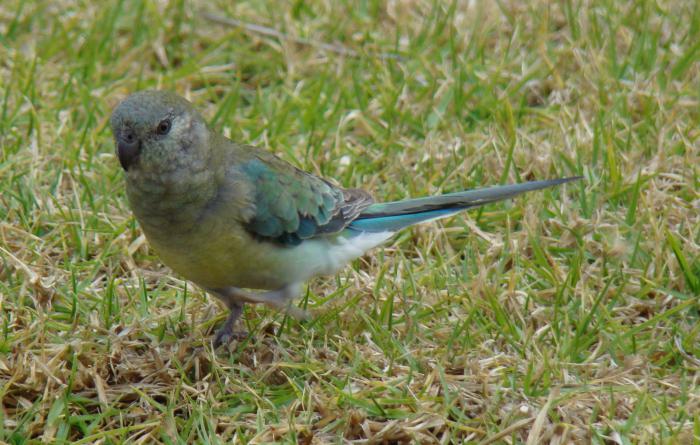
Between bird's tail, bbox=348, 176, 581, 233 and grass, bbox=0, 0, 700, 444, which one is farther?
bird's tail, bbox=348, 176, 581, 233

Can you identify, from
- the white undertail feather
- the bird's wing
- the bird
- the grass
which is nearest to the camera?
the grass

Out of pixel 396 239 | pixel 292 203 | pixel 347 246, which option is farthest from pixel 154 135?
pixel 396 239

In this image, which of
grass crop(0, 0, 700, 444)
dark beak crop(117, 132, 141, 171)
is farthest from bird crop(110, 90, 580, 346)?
grass crop(0, 0, 700, 444)

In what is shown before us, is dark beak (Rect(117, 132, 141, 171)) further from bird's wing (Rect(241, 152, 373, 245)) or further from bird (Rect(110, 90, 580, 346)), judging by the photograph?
bird's wing (Rect(241, 152, 373, 245))

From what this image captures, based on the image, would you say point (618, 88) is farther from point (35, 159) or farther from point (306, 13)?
point (35, 159)

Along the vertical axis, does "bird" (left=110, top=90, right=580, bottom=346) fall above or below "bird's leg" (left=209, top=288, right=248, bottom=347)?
above

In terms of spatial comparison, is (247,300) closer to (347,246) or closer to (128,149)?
(347,246)

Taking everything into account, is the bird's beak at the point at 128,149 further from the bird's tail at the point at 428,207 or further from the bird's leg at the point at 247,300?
the bird's tail at the point at 428,207

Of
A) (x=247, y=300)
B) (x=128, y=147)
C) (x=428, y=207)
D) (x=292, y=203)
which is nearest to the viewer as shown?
(x=128, y=147)
